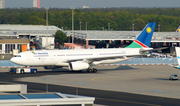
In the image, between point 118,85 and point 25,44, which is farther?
point 25,44

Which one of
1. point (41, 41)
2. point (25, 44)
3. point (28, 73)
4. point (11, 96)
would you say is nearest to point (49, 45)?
point (41, 41)

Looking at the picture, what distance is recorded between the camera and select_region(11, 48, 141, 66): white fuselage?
56.4 m

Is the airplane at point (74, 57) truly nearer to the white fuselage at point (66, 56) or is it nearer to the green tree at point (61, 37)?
the white fuselage at point (66, 56)

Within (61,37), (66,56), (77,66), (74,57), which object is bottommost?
(77,66)

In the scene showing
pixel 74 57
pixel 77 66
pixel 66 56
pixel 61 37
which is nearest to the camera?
pixel 77 66

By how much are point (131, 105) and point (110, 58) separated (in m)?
29.7

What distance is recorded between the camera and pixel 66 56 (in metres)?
59.0

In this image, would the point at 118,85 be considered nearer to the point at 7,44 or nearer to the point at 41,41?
the point at 7,44

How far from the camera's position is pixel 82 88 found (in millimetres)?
40062

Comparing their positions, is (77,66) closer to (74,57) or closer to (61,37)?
(74,57)

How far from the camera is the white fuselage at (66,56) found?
56.4 meters

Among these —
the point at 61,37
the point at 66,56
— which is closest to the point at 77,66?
the point at 66,56

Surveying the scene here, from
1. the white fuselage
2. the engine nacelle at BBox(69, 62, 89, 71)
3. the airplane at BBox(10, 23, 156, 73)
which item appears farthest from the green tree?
the engine nacelle at BBox(69, 62, 89, 71)

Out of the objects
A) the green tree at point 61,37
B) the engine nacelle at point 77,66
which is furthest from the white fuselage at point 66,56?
the green tree at point 61,37
